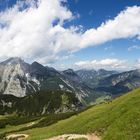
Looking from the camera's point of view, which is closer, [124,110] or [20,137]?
[124,110]

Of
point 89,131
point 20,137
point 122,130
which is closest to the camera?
point 122,130

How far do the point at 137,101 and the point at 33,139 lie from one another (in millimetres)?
28128

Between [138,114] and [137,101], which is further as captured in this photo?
[137,101]

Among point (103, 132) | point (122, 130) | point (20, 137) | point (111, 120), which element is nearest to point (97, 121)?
point (111, 120)

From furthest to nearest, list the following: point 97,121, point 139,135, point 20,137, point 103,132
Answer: point 20,137
point 97,121
point 103,132
point 139,135

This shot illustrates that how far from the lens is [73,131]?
71188 mm

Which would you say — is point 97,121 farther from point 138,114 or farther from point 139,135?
point 139,135

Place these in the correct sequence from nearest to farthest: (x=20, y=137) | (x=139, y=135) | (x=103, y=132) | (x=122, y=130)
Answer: (x=139, y=135), (x=122, y=130), (x=103, y=132), (x=20, y=137)

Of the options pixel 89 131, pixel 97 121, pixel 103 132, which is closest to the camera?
pixel 103 132

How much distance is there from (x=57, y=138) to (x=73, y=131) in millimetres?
5932

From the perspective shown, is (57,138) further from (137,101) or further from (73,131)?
(137,101)

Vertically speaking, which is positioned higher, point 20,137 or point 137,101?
point 137,101

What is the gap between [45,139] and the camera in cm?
6925

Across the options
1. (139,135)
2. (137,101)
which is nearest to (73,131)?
(137,101)
